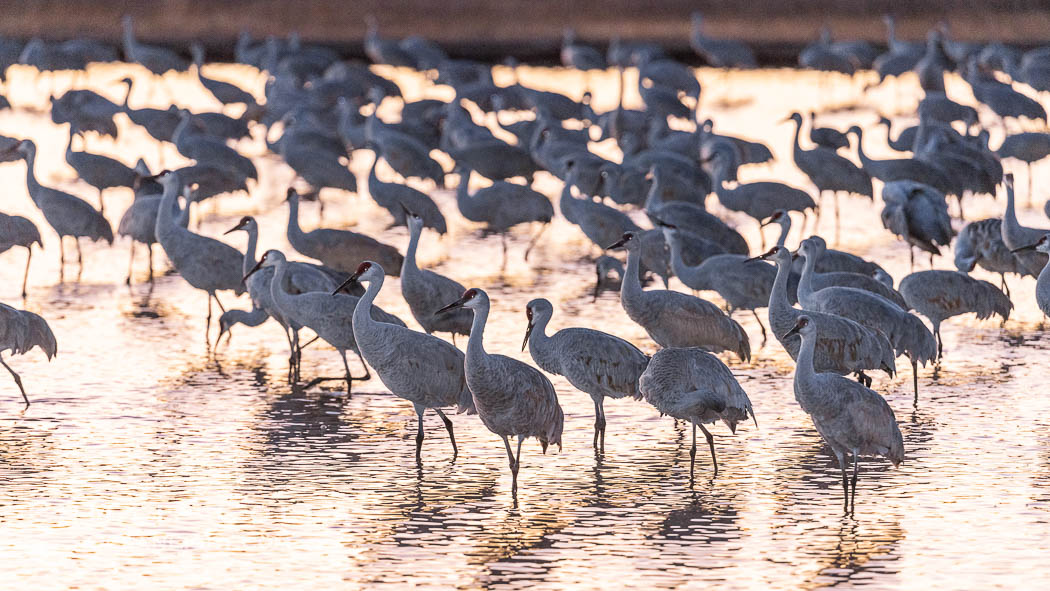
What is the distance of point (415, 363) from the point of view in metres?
10.1

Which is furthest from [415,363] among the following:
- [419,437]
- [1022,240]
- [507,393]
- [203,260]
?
[1022,240]

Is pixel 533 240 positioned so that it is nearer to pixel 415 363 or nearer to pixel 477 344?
pixel 415 363

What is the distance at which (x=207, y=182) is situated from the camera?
60.5 ft

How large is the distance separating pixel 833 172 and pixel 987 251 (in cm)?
452

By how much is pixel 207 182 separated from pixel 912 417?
31.1ft

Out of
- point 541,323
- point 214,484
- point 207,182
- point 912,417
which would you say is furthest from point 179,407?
point 207,182

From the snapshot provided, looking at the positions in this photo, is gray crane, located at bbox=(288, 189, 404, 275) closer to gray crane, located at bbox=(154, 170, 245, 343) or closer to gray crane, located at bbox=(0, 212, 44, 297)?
gray crane, located at bbox=(154, 170, 245, 343)

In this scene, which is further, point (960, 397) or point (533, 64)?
point (533, 64)

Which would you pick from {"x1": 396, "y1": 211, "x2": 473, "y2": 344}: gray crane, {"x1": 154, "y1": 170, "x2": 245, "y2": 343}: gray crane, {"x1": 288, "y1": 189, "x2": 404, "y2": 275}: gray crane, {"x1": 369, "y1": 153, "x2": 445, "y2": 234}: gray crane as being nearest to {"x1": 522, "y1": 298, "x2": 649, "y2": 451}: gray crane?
{"x1": 396, "y1": 211, "x2": 473, "y2": 344}: gray crane

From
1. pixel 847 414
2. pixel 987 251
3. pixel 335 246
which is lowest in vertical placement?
pixel 847 414

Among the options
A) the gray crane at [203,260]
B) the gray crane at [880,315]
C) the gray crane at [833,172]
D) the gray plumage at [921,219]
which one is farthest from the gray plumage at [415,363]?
the gray crane at [833,172]

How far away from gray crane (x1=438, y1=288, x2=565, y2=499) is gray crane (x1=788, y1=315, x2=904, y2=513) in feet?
4.57

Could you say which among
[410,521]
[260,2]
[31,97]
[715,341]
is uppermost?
[260,2]

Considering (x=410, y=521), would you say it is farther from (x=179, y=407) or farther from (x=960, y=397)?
(x=960, y=397)
